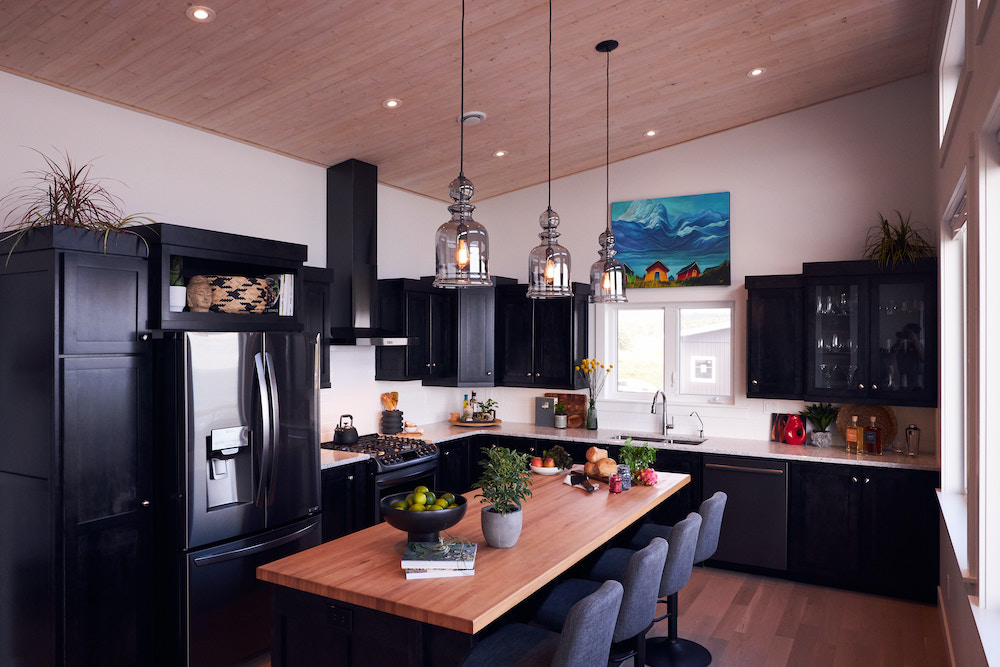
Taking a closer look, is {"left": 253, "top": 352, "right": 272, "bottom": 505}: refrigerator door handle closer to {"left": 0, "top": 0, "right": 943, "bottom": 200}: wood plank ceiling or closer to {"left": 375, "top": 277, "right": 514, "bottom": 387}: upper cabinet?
{"left": 0, "top": 0, "right": 943, "bottom": 200}: wood plank ceiling

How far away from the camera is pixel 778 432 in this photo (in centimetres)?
559

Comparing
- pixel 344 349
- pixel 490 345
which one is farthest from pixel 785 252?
pixel 344 349

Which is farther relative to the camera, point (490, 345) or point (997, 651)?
point (490, 345)

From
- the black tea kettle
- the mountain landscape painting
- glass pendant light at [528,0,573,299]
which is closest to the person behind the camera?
glass pendant light at [528,0,573,299]

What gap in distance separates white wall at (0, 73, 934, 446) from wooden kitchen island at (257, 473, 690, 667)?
2742mm

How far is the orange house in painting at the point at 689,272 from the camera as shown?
6.00m

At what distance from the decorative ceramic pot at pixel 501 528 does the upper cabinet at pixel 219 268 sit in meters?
2.01

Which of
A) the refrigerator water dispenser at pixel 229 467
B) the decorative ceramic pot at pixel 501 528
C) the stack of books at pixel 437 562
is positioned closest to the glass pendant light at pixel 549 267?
the decorative ceramic pot at pixel 501 528

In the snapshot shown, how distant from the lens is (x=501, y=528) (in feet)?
9.16

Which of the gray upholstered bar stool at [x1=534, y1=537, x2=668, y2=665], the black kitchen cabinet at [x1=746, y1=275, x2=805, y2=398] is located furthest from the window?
the gray upholstered bar stool at [x1=534, y1=537, x2=668, y2=665]

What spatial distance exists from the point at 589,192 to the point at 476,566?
4681mm

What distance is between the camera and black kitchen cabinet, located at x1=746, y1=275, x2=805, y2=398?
5340 millimetres

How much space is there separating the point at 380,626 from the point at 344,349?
11.5 ft

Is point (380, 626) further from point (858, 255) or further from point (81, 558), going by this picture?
point (858, 255)
